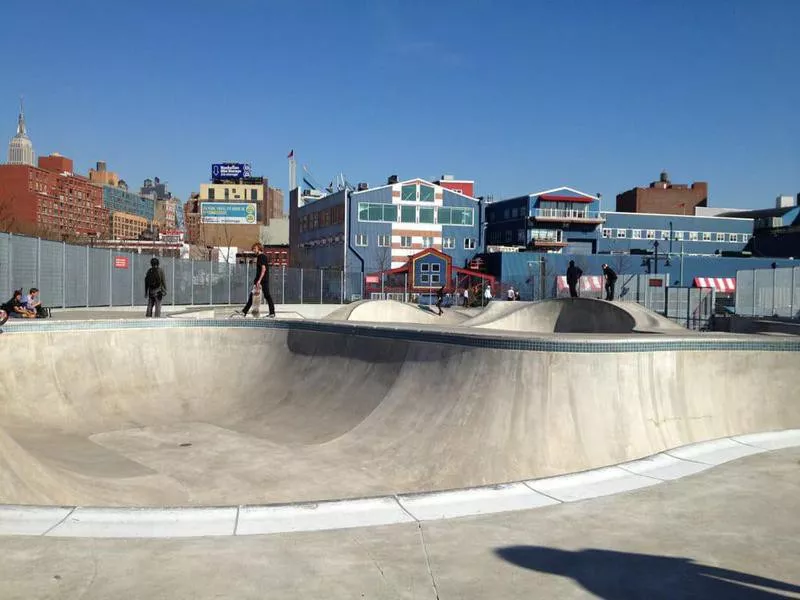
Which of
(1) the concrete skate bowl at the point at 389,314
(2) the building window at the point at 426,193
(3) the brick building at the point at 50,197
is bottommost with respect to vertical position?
(1) the concrete skate bowl at the point at 389,314

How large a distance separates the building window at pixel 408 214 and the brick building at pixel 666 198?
41.8m

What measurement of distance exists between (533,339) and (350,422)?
3387 mm

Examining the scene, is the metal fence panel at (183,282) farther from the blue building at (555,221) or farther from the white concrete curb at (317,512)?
the blue building at (555,221)

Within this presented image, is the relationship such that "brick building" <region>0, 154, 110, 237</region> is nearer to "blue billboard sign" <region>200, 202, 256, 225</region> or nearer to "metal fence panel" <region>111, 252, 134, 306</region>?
"blue billboard sign" <region>200, 202, 256, 225</region>

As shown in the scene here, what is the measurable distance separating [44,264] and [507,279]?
47553 millimetres

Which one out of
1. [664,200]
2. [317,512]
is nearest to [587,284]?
[664,200]

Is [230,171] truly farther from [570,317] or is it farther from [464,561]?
[464,561]

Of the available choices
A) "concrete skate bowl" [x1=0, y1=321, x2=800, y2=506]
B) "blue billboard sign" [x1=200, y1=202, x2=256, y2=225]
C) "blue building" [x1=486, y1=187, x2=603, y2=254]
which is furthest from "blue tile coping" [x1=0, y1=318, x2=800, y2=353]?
"blue billboard sign" [x1=200, y1=202, x2=256, y2=225]

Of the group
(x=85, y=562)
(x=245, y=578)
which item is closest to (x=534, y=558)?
(x=245, y=578)

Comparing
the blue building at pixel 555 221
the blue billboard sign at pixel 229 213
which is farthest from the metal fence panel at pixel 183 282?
the blue billboard sign at pixel 229 213

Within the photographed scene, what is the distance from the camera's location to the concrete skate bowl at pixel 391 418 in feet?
25.8

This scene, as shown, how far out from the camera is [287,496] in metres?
7.89

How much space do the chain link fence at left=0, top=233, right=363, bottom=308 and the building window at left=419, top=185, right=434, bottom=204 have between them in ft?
100

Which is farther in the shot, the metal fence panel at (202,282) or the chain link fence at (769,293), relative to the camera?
the metal fence panel at (202,282)
